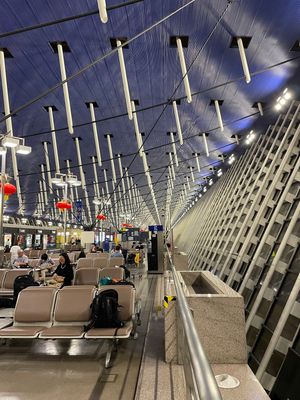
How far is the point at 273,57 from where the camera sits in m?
9.35

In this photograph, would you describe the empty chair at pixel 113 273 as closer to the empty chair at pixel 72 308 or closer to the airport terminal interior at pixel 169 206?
the airport terminal interior at pixel 169 206

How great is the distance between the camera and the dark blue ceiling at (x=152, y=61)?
745 cm

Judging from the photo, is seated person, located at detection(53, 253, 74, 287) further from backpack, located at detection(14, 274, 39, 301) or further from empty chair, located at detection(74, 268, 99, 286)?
backpack, located at detection(14, 274, 39, 301)

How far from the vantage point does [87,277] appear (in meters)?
7.91

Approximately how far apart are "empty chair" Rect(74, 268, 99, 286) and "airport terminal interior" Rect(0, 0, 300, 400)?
0.04 m

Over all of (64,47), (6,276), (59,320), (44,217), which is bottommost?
(44,217)

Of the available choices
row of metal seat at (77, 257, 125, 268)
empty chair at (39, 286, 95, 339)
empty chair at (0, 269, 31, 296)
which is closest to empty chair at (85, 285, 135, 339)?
empty chair at (39, 286, 95, 339)

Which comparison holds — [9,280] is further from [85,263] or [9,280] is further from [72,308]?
[72,308]

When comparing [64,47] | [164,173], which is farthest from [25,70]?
[164,173]

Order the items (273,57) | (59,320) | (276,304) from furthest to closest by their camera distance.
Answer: (273,57) < (276,304) < (59,320)

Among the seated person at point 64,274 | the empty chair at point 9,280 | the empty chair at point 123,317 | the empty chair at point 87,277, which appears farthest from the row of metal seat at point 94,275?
the empty chair at point 123,317

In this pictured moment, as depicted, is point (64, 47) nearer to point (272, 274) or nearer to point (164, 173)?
point (272, 274)

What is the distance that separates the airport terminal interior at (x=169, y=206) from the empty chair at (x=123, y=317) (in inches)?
0.9

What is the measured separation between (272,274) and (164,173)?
18.5 m
